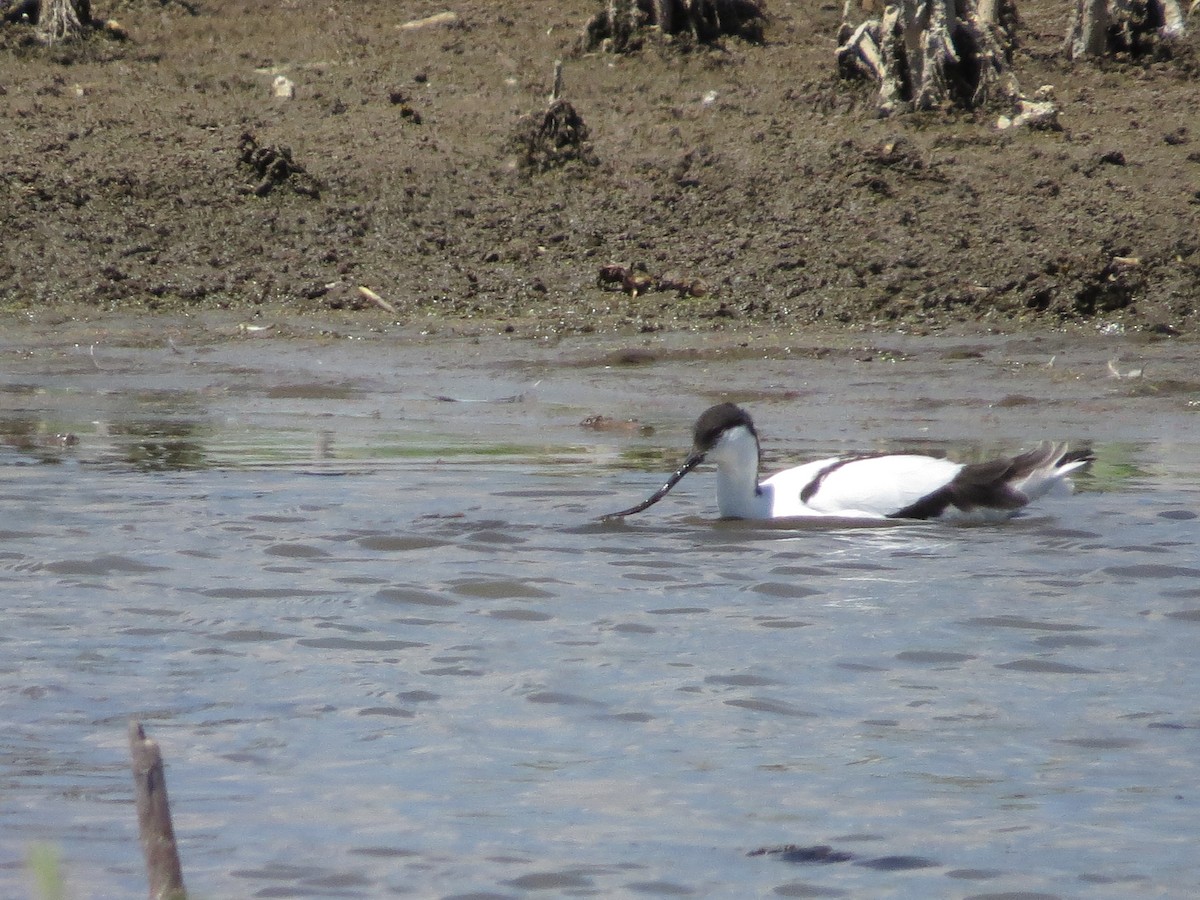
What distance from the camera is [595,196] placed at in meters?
14.0

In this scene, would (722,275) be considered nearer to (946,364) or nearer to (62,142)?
(946,364)

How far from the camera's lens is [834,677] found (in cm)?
546

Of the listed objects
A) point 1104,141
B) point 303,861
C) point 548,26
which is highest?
point 548,26

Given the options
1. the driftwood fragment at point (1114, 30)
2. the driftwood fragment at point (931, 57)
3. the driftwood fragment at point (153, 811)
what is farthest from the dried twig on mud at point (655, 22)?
the driftwood fragment at point (153, 811)

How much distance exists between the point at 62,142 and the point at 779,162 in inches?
206

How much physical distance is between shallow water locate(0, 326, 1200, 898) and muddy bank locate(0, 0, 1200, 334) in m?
2.34

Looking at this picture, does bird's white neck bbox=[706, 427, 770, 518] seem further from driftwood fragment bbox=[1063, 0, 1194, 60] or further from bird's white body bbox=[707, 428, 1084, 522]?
driftwood fragment bbox=[1063, 0, 1194, 60]

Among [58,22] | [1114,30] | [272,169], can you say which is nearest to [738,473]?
[272,169]

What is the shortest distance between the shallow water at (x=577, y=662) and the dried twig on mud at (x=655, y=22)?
626 centimetres

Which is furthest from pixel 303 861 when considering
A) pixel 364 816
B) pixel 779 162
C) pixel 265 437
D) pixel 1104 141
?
pixel 1104 141

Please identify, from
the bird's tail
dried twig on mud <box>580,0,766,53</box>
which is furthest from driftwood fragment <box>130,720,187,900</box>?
dried twig on mud <box>580,0,766,53</box>

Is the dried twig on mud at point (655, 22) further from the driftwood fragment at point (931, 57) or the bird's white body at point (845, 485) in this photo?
the bird's white body at point (845, 485)

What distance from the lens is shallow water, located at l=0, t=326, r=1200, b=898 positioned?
13.4 ft

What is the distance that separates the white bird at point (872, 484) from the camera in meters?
7.81
